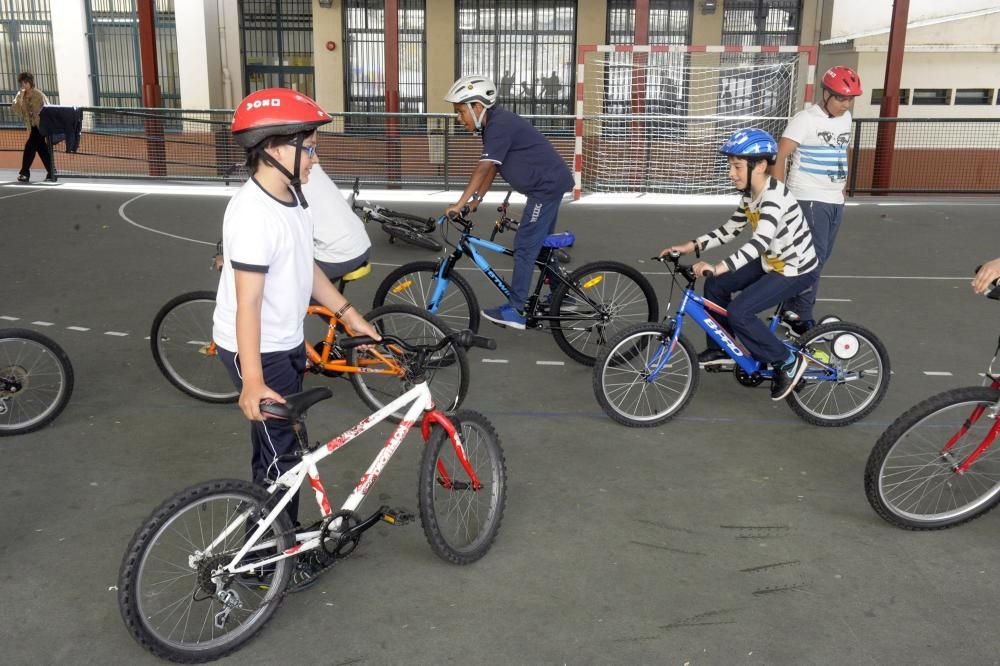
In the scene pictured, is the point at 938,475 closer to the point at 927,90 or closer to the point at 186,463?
the point at 186,463

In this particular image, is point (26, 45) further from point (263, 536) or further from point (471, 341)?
point (263, 536)

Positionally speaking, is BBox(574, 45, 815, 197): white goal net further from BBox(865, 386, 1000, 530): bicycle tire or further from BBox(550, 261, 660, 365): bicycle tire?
BBox(865, 386, 1000, 530): bicycle tire

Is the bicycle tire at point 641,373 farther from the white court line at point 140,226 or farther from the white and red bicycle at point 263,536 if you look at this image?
the white court line at point 140,226

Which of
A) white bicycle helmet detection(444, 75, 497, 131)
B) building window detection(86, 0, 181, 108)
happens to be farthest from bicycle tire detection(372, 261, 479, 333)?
building window detection(86, 0, 181, 108)

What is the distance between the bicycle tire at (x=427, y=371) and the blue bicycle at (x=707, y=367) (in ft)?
2.60

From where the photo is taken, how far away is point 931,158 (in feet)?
53.1

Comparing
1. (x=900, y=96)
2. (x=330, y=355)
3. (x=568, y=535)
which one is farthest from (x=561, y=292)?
(x=900, y=96)

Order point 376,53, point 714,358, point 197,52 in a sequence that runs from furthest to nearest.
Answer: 1. point 376,53
2. point 197,52
3. point 714,358

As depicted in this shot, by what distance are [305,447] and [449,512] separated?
3.10 feet

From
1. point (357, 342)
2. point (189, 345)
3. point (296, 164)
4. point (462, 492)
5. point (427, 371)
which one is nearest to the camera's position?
point (296, 164)

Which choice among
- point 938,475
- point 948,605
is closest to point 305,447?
point 948,605

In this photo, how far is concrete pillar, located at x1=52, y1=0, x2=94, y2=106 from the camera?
767 inches

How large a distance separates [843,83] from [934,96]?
63.5 feet

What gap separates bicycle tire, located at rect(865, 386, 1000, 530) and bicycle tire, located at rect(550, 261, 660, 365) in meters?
2.38
